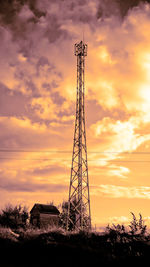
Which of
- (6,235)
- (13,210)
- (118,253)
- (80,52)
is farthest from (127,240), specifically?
(13,210)

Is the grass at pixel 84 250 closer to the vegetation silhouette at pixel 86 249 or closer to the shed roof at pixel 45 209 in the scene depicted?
the vegetation silhouette at pixel 86 249

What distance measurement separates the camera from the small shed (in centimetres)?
4675

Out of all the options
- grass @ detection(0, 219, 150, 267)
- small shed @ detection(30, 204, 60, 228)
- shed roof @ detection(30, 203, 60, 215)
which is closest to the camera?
grass @ detection(0, 219, 150, 267)

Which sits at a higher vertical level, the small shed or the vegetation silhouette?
the small shed

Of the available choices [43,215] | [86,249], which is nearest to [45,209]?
[43,215]

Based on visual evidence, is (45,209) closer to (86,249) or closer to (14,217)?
(14,217)

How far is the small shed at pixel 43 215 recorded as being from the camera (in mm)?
46750

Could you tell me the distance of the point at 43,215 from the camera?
4716 centimetres

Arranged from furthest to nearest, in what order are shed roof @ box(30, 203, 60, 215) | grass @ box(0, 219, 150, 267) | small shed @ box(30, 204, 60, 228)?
shed roof @ box(30, 203, 60, 215) < small shed @ box(30, 204, 60, 228) < grass @ box(0, 219, 150, 267)

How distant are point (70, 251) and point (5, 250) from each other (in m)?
4.83

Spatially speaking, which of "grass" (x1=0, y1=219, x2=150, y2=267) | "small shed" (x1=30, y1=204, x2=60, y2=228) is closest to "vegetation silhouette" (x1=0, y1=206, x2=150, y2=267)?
"grass" (x1=0, y1=219, x2=150, y2=267)

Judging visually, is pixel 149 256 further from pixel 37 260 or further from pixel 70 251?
pixel 37 260

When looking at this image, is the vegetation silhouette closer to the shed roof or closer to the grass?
the grass

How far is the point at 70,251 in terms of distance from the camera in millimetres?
12227
